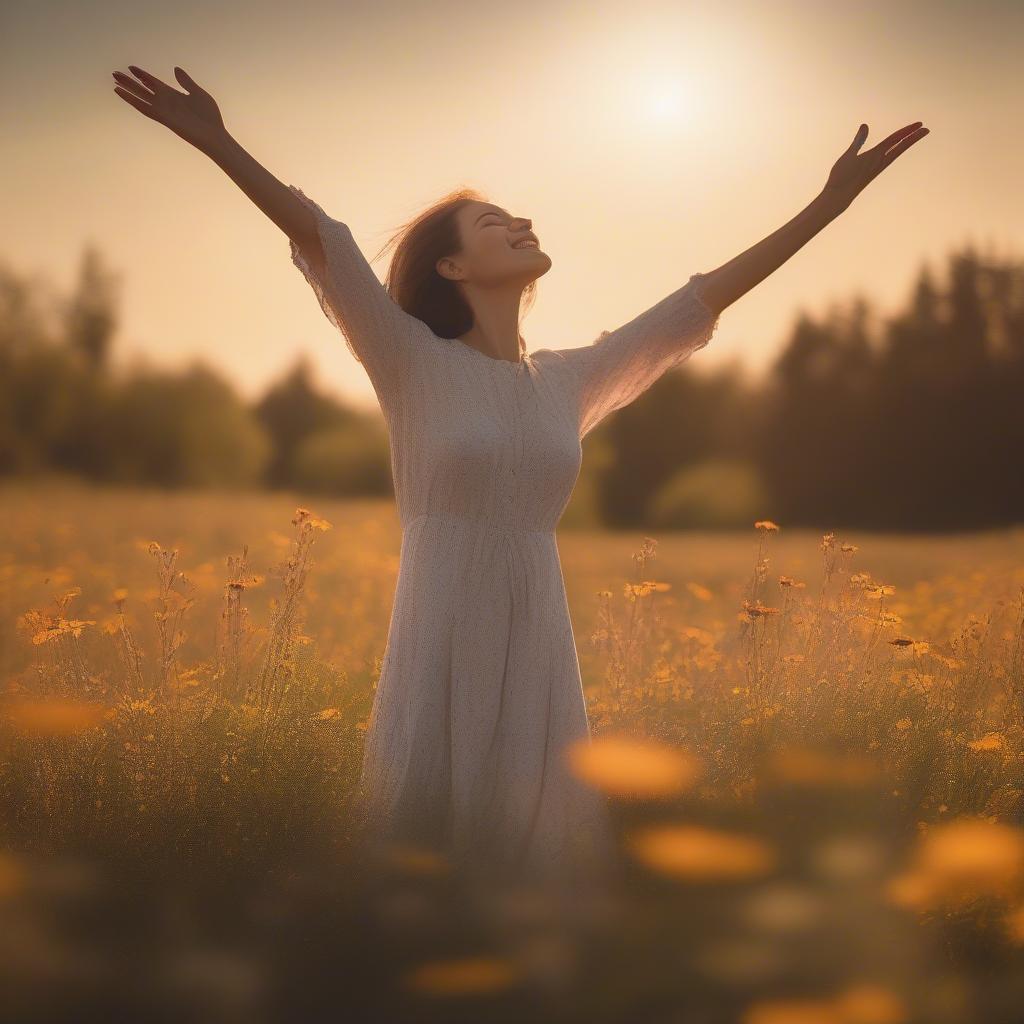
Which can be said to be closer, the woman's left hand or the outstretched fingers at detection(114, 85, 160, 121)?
the outstretched fingers at detection(114, 85, 160, 121)

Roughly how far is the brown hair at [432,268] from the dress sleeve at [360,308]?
5.5 inches

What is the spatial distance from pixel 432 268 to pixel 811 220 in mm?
1042

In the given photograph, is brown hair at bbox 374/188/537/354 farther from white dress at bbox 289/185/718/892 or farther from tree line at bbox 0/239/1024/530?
tree line at bbox 0/239/1024/530

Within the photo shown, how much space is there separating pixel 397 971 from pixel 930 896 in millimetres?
1139

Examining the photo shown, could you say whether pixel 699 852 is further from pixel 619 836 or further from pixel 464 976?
pixel 464 976

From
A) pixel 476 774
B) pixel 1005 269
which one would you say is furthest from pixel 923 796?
pixel 1005 269

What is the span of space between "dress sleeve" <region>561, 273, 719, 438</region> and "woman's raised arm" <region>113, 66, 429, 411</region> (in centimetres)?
51

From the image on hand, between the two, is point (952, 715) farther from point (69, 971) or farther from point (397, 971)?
point (69, 971)

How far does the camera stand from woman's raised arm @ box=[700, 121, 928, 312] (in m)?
3.17

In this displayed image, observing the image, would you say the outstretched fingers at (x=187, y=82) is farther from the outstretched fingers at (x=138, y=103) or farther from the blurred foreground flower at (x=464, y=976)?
the blurred foreground flower at (x=464, y=976)

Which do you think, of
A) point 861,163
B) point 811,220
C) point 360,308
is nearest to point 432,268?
point 360,308

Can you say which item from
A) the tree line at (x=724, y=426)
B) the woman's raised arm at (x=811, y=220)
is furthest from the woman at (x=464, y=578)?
the tree line at (x=724, y=426)

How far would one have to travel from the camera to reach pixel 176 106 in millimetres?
2678

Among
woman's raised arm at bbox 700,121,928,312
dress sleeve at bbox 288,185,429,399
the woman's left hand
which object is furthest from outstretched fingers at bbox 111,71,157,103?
the woman's left hand
